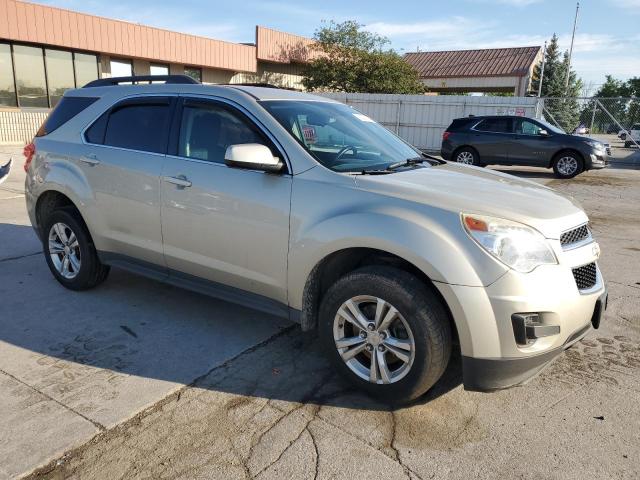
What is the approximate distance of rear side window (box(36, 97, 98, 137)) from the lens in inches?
180

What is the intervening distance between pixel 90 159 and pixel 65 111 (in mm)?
722

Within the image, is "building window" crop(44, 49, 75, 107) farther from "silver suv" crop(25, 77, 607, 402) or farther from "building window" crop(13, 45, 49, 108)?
"silver suv" crop(25, 77, 607, 402)

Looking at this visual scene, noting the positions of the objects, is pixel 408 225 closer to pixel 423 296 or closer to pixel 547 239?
pixel 423 296

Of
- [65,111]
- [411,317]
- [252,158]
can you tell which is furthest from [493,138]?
[411,317]

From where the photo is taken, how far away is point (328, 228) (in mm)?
3061

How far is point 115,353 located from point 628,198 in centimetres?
1148

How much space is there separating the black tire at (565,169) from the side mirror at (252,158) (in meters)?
12.9

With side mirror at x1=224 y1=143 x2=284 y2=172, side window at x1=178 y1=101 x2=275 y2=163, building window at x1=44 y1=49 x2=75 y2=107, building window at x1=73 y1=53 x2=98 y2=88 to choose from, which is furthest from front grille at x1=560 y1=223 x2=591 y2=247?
building window at x1=73 y1=53 x2=98 y2=88

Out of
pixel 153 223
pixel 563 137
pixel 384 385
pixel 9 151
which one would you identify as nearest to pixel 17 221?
pixel 153 223

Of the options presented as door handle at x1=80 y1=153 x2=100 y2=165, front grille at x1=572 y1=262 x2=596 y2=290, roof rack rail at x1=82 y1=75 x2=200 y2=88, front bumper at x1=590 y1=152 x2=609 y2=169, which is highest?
roof rack rail at x1=82 y1=75 x2=200 y2=88

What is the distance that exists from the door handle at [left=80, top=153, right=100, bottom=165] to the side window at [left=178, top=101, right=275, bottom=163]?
883mm

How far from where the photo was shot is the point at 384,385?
2.99 metres

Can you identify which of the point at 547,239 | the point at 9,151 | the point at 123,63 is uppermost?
the point at 123,63

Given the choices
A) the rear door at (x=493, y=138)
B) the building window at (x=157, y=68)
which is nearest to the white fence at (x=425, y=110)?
the rear door at (x=493, y=138)
